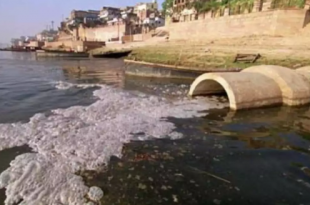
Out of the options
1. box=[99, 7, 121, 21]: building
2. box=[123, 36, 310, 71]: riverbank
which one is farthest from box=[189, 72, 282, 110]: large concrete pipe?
box=[99, 7, 121, 21]: building

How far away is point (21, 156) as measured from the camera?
16.6ft

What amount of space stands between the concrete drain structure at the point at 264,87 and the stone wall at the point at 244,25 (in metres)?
15.7

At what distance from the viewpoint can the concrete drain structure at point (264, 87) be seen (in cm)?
861

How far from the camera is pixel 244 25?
28875 mm

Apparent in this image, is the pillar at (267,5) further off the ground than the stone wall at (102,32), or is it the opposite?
the pillar at (267,5)

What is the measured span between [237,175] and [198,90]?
6782 millimetres

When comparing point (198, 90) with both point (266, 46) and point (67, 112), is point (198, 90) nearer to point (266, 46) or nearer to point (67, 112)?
point (67, 112)

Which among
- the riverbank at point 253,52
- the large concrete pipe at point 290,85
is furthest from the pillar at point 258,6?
the large concrete pipe at point 290,85

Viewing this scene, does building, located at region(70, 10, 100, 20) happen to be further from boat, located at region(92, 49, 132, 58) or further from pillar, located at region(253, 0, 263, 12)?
pillar, located at region(253, 0, 263, 12)

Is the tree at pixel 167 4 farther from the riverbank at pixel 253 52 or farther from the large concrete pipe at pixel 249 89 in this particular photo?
the large concrete pipe at pixel 249 89

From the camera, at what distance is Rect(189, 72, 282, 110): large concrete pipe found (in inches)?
337

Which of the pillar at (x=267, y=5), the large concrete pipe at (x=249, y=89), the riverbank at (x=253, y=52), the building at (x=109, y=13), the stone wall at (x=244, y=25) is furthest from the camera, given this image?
the building at (x=109, y=13)

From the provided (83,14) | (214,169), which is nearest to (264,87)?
(214,169)

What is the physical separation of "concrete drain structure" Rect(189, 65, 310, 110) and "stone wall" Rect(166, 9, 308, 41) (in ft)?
51.7
